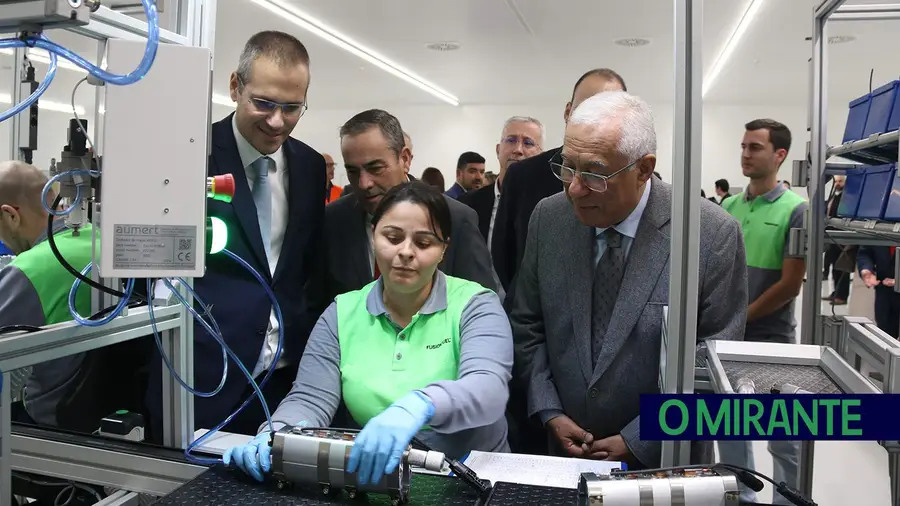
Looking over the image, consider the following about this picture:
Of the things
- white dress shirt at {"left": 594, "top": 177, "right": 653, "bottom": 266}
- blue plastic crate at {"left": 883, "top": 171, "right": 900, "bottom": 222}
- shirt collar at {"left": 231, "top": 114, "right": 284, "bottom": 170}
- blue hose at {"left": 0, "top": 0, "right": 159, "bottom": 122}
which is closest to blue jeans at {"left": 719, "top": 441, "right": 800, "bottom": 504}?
white dress shirt at {"left": 594, "top": 177, "right": 653, "bottom": 266}

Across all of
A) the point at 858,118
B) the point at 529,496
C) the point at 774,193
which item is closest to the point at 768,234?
the point at 774,193

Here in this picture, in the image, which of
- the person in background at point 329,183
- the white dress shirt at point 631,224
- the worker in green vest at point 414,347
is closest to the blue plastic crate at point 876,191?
the white dress shirt at point 631,224

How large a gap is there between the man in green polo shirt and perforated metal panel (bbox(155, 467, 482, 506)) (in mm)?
2054

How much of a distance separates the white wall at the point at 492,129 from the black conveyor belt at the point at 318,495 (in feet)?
31.2

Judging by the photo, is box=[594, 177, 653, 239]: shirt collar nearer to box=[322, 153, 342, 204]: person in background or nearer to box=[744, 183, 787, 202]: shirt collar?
box=[322, 153, 342, 204]: person in background

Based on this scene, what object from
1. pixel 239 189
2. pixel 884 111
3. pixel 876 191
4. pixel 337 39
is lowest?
pixel 239 189

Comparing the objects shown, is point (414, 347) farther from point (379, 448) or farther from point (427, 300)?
point (379, 448)

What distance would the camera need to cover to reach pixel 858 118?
2664 millimetres

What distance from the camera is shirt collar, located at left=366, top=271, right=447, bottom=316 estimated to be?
1350 millimetres

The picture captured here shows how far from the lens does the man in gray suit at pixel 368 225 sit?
5.59 feet

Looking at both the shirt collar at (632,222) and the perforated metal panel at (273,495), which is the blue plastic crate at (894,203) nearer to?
the shirt collar at (632,222)

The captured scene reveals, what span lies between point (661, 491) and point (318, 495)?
0.43 metres

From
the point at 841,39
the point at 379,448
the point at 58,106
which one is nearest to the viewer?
the point at 379,448

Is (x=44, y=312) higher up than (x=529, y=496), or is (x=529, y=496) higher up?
(x=44, y=312)
